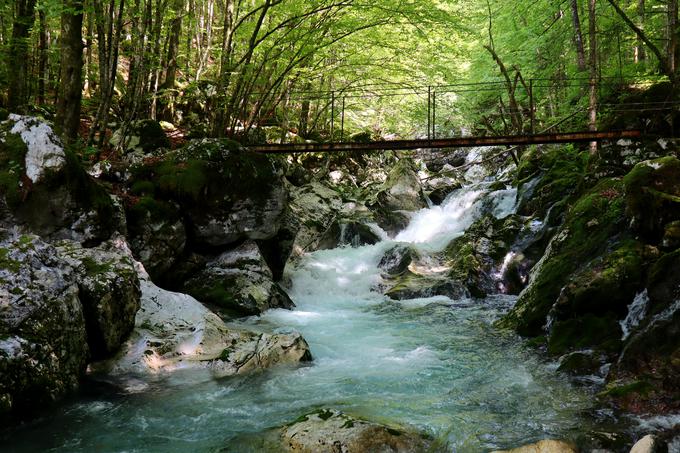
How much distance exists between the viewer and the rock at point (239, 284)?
A: 935cm

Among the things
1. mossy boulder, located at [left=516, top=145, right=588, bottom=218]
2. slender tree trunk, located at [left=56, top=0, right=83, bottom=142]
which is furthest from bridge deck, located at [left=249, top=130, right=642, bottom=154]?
slender tree trunk, located at [left=56, top=0, right=83, bottom=142]

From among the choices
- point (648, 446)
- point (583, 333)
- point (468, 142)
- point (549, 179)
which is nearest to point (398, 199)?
point (549, 179)

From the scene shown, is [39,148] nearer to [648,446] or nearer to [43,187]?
[43,187]

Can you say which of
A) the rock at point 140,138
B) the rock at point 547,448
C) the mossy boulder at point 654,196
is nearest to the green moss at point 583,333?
the mossy boulder at point 654,196

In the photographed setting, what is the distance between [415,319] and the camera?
9.49 meters

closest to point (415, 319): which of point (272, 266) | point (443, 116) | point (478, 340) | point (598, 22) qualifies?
point (478, 340)

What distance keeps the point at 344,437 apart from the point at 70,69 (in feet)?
28.0

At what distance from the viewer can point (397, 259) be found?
1371 cm

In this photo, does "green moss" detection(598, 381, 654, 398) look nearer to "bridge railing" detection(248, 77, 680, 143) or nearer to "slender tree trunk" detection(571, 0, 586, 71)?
"bridge railing" detection(248, 77, 680, 143)

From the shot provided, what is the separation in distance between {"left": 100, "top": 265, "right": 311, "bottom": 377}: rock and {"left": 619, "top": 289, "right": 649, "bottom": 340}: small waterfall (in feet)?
13.5

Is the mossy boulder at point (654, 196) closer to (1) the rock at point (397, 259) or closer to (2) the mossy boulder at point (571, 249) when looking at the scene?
(2) the mossy boulder at point (571, 249)

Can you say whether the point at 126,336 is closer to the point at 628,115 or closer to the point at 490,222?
the point at 490,222

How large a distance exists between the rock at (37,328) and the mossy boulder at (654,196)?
7378 millimetres

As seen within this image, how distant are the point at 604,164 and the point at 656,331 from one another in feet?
20.1
